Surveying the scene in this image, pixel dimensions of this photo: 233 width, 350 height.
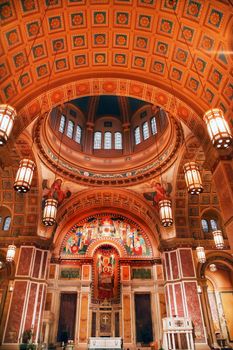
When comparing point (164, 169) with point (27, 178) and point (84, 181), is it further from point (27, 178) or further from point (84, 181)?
point (27, 178)

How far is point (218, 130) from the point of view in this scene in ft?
23.1

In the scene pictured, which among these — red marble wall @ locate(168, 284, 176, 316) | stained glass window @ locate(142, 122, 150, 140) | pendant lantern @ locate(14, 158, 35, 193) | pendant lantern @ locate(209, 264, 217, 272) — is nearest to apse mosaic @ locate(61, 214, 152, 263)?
red marble wall @ locate(168, 284, 176, 316)

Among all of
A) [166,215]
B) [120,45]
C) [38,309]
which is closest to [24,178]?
[120,45]

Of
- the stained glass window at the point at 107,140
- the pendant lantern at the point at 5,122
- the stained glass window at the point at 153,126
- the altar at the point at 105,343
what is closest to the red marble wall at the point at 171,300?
the altar at the point at 105,343

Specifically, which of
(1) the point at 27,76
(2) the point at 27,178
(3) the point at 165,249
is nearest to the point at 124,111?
(3) the point at 165,249

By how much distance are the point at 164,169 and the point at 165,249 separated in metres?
5.91

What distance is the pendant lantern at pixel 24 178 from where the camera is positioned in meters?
9.16

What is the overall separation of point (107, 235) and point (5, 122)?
691 inches

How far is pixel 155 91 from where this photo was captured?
11242 mm

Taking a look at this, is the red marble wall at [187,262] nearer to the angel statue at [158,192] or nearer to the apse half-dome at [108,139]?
the angel statue at [158,192]

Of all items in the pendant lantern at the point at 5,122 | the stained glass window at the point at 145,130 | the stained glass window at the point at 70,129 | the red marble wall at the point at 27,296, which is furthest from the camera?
the stained glass window at the point at 145,130

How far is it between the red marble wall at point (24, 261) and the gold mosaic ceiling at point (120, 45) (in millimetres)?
11394

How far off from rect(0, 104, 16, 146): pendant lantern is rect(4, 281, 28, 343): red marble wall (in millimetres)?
13051

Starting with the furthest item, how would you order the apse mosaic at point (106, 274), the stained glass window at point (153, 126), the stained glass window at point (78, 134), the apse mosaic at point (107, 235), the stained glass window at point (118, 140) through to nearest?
the stained glass window at point (118, 140), the stained glass window at point (78, 134), the apse mosaic at point (107, 235), the stained glass window at point (153, 126), the apse mosaic at point (106, 274)
